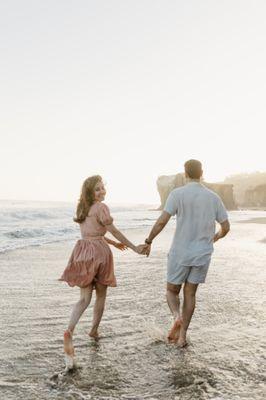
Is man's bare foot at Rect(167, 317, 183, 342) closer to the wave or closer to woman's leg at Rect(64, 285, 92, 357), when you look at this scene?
woman's leg at Rect(64, 285, 92, 357)

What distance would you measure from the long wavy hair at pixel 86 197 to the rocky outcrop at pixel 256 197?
440ft

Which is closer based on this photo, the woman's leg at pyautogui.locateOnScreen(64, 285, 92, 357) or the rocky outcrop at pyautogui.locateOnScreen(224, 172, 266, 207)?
the woman's leg at pyautogui.locateOnScreen(64, 285, 92, 357)

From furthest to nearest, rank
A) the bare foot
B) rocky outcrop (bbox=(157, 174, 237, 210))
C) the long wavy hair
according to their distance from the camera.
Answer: rocky outcrop (bbox=(157, 174, 237, 210)), the bare foot, the long wavy hair

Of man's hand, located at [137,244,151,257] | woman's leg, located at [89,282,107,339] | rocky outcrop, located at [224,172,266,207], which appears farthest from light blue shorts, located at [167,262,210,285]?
rocky outcrop, located at [224,172,266,207]

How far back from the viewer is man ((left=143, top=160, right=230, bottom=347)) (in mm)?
5211

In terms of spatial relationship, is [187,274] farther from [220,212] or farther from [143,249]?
[220,212]

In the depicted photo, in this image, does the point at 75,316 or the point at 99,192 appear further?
the point at 99,192

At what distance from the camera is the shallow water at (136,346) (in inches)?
153

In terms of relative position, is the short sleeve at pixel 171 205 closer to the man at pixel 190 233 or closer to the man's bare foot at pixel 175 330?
the man at pixel 190 233

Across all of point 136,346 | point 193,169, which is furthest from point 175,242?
point 136,346

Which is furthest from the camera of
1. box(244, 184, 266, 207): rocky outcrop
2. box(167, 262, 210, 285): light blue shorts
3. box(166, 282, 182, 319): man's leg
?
box(244, 184, 266, 207): rocky outcrop

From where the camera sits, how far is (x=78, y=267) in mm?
5008

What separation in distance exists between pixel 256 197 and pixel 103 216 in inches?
5412

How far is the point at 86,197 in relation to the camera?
16.4ft
